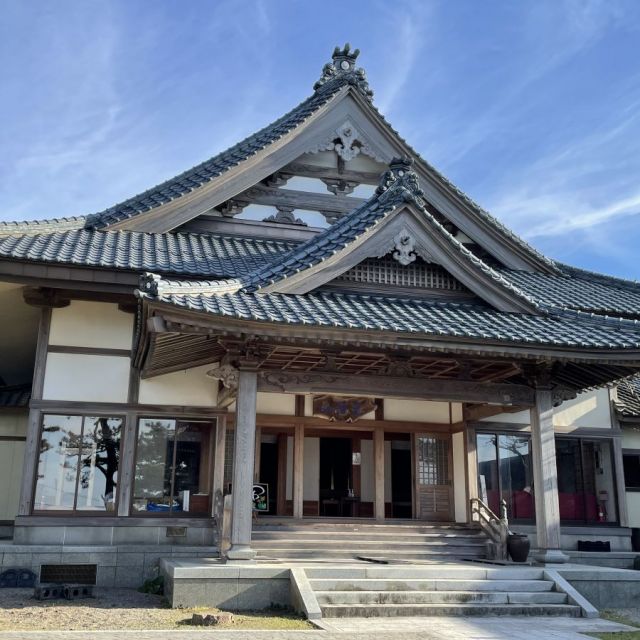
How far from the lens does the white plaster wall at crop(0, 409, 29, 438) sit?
15336 mm

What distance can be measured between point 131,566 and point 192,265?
5309mm

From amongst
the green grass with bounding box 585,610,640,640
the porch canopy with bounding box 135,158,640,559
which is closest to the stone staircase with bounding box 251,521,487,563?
the porch canopy with bounding box 135,158,640,559

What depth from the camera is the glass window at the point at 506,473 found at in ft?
49.8

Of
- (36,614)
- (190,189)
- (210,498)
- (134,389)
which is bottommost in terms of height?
(36,614)

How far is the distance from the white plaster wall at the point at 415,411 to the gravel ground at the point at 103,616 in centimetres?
652

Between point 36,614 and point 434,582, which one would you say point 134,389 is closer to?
point 36,614

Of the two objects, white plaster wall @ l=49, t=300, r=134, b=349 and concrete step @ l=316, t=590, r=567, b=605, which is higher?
white plaster wall @ l=49, t=300, r=134, b=349

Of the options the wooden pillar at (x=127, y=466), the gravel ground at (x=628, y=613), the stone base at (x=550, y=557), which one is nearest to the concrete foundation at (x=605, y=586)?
the gravel ground at (x=628, y=613)

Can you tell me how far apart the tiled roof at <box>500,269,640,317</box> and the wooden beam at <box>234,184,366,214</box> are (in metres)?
3.97

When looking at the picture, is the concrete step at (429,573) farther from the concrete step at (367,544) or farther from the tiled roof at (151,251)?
the tiled roof at (151,251)

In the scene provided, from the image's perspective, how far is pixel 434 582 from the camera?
400 inches

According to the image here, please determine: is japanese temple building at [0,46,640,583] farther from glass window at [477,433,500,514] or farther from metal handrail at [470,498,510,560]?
metal handrail at [470,498,510,560]

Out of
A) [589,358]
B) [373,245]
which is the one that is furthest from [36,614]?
[589,358]

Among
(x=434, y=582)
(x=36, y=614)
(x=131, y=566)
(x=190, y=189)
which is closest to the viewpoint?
(x=36, y=614)
